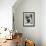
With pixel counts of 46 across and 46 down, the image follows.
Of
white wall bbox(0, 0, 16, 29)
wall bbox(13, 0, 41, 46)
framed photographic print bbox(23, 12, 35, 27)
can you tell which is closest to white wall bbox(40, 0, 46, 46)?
wall bbox(13, 0, 41, 46)

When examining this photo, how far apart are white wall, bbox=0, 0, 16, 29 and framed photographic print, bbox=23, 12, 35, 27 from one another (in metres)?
1.23

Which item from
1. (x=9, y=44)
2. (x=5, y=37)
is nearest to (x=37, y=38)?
(x=5, y=37)

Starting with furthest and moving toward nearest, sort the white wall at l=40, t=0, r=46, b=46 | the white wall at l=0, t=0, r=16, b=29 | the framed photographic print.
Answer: the framed photographic print → the white wall at l=40, t=0, r=46, b=46 → the white wall at l=0, t=0, r=16, b=29

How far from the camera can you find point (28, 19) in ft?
18.5

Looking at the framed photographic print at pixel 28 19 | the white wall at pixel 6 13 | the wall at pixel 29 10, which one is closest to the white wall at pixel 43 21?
the wall at pixel 29 10

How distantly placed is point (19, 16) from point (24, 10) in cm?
37

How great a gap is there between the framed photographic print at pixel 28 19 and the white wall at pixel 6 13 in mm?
1231

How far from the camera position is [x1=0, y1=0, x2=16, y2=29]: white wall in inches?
178

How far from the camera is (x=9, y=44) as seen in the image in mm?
3232

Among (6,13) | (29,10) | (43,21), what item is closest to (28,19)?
(29,10)

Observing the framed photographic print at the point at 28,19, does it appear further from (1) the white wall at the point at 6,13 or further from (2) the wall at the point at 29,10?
(1) the white wall at the point at 6,13

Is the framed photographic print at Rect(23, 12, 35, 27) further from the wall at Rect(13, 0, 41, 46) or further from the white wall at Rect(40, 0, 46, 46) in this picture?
the white wall at Rect(40, 0, 46, 46)

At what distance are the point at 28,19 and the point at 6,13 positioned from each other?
1409mm

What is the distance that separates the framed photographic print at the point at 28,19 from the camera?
5.64 meters
